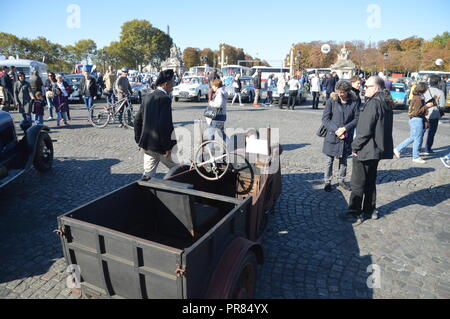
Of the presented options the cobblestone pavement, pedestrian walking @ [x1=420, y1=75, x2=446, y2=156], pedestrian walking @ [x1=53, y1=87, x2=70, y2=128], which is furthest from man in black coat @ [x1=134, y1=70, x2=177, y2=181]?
pedestrian walking @ [x1=53, y1=87, x2=70, y2=128]

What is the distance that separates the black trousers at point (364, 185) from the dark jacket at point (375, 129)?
20 centimetres

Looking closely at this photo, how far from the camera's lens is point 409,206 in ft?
17.1

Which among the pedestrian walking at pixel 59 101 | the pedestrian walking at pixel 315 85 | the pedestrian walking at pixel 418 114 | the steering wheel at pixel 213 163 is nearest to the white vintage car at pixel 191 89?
the pedestrian walking at pixel 315 85

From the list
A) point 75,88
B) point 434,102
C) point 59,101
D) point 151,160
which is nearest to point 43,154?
point 151,160

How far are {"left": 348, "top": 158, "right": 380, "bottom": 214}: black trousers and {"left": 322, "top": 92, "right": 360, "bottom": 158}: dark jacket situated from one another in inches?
33.3

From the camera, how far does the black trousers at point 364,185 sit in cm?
440

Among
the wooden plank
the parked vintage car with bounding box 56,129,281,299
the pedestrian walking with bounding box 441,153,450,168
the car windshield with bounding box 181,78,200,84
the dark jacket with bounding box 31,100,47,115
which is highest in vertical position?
the car windshield with bounding box 181,78,200,84

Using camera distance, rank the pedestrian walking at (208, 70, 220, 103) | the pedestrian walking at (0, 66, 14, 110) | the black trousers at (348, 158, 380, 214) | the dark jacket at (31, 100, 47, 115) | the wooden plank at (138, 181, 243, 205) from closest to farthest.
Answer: the wooden plank at (138, 181, 243, 205)
the black trousers at (348, 158, 380, 214)
the pedestrian walking at (208, 70, 220, 103)
the dark jacket at (31, 100, 47, 115)
the pedestrian walking at (0, 66, 14, 110)

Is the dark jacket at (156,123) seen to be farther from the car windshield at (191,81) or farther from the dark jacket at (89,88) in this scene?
the car windshield at (191,81)

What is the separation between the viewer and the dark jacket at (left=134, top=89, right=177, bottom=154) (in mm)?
4148

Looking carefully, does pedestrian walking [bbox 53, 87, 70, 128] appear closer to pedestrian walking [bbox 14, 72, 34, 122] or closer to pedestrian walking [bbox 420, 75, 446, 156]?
pedestrian walking [bbox 14, 72, 34, 122]

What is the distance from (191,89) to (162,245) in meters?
18.4

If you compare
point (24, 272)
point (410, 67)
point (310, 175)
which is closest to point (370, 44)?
point (410, 67)
